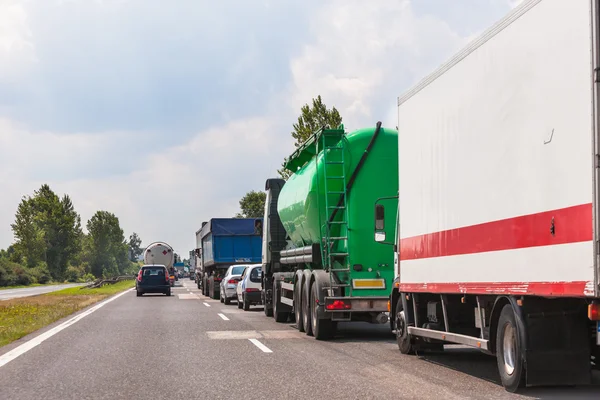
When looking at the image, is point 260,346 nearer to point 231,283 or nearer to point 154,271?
point 231,283

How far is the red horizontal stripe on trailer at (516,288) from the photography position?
22.3 feet

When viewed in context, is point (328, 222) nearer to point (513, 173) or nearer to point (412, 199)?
point (412, 199)

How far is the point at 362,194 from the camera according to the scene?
1516 centimetres

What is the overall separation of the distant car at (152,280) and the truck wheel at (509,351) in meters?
33.4

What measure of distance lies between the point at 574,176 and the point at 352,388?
3.39 meters

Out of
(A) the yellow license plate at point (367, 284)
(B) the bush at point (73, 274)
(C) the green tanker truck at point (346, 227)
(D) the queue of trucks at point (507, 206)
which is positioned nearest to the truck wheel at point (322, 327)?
(C) the green tanker truck at point (346, 227)

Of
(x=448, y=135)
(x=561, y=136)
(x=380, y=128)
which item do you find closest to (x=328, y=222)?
(x=380, y=128)

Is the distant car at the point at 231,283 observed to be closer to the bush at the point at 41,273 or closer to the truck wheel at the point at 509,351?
the truck wheel at the point at 509,351

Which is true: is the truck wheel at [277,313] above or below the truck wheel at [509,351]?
below

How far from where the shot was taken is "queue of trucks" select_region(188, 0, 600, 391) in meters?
6.92

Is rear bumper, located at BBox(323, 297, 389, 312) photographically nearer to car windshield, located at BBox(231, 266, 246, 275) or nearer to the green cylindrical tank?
the green cylindrical tank

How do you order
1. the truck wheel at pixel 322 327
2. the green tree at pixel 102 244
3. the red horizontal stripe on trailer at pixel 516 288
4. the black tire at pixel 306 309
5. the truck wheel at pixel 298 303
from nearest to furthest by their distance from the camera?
the red horizontal stripe on trailer at pixel 516 288
the truck wheel at pixel 322 327
the black tire at pixel 306 309
the truck wheel at pixel 298 303
the green tree at pixel 102 244

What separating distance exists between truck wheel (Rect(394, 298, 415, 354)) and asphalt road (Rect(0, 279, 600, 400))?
193 millimetres

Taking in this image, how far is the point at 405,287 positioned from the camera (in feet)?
39.0
